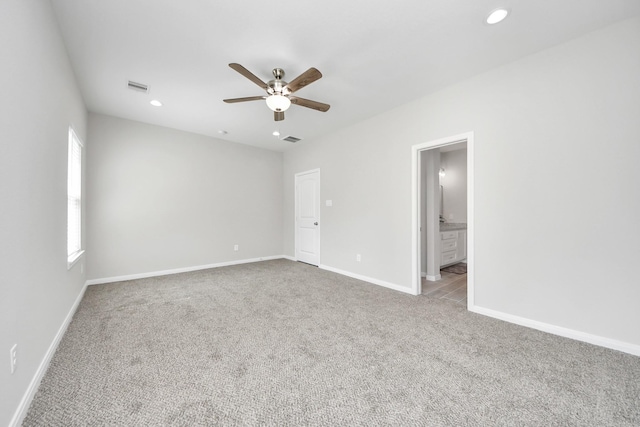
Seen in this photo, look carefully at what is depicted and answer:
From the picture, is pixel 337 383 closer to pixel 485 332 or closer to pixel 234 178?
pixel 485 332

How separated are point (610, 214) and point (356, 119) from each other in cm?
319

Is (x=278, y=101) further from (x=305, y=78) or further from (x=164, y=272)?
(x=164, y=272)

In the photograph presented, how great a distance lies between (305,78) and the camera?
7.64 ft

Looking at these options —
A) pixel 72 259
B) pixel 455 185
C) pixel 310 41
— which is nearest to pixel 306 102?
pixel 310 41

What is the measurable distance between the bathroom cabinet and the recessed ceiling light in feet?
11.5

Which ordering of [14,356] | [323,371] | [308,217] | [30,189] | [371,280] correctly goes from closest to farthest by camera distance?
1. [14,356]
2. [30,189]
3. [323,371]
4. [371,280]
5. [308,217]

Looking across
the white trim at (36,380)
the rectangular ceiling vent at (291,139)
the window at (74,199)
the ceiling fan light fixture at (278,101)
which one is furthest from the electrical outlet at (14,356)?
the rectangular ceiling vent at (291,139)

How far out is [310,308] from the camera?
9.80 feet

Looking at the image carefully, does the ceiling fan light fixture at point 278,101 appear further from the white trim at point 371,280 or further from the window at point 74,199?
the white trim at point 371,280

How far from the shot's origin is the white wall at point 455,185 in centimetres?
617

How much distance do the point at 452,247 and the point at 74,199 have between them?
6.43 metres

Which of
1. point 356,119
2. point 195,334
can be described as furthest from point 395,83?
point 195,334

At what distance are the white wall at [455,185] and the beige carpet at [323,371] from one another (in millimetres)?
3968

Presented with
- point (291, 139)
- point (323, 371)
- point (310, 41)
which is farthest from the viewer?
point (291, 139)
